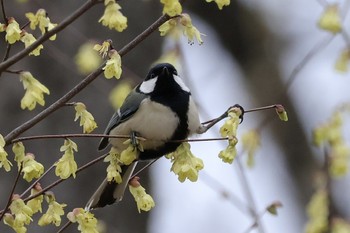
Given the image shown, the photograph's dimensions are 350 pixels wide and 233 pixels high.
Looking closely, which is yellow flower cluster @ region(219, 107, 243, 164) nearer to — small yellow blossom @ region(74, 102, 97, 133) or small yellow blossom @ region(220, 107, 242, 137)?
small yellow blossom @ region(220, 107, 242, 137)

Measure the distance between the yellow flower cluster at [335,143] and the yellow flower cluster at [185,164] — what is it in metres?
1.18

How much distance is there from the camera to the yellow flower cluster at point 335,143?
2996 mm

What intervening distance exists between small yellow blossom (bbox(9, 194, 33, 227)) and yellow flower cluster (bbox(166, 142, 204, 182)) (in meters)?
0.32

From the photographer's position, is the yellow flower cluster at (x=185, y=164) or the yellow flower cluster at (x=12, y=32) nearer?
the yellow flower cluster at (x=12, y=32)

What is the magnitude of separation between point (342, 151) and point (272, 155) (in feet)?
6.80

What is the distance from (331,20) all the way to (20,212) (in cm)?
152

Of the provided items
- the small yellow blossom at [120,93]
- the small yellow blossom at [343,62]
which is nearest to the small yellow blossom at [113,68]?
the small yellow blossom at [120,93]

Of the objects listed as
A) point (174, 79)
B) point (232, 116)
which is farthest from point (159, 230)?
point (232, 116)

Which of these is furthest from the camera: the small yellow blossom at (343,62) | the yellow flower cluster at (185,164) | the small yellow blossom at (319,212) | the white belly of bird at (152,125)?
the small yellow blossom at (343,62)

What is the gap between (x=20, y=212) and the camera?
1.68 meters

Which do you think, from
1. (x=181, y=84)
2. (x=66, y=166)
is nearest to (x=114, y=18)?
(x=66, y=166)

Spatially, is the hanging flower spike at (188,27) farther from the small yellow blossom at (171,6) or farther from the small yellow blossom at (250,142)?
the small yellow blossom at (250,142)

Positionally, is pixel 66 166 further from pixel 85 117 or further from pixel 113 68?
pixel 113 68

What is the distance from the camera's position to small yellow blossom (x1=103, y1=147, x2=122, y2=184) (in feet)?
5.95
